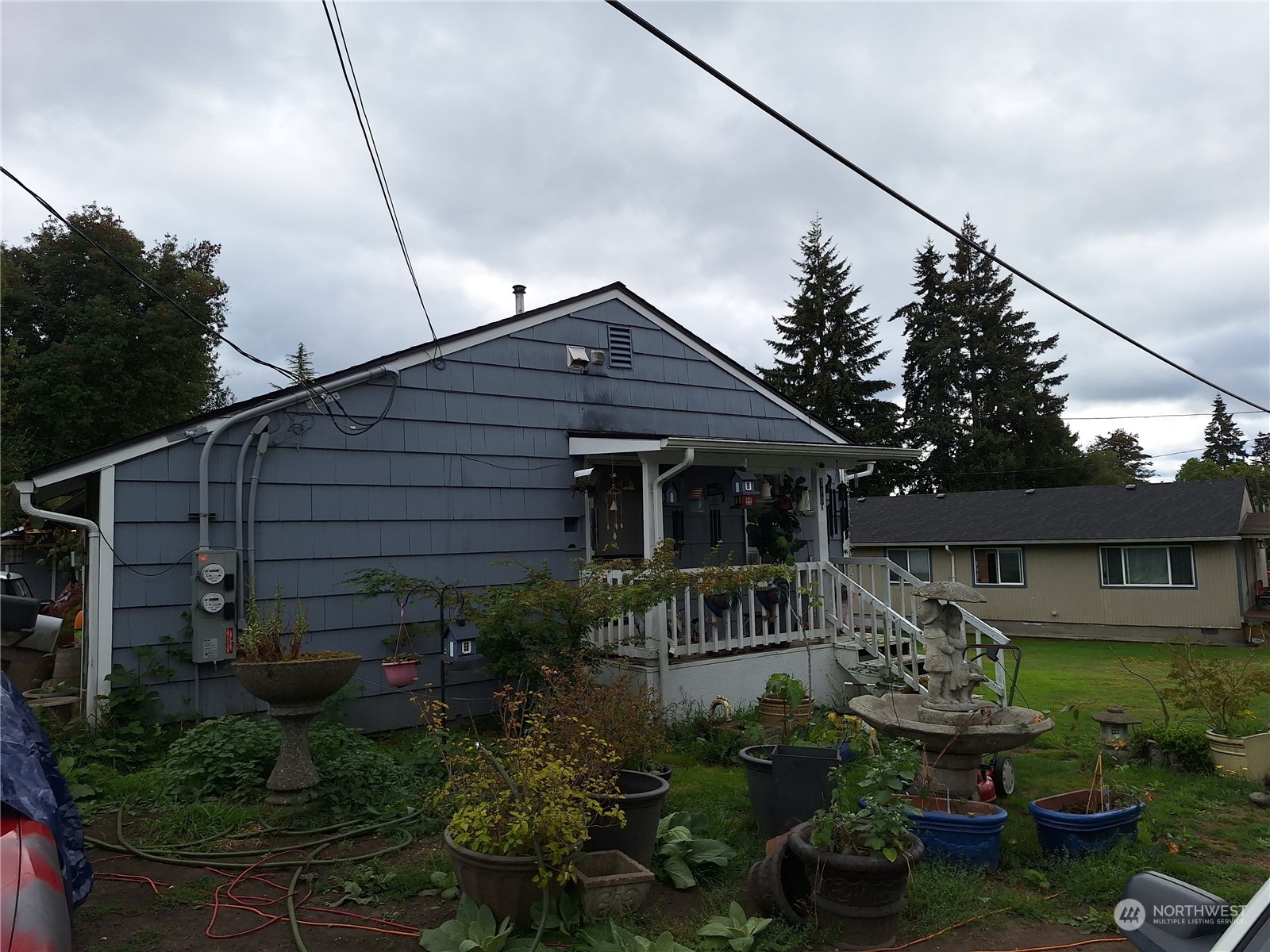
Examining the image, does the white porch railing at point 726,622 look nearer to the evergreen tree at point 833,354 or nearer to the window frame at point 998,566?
the window frame at point 998,566

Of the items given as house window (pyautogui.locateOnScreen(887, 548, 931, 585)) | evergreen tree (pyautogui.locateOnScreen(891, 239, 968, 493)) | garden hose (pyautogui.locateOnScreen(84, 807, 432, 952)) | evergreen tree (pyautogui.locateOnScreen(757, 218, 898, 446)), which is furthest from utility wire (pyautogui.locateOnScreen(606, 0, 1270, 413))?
evergreen tree (pyautogui.locateOnScreen(891, 239, 968, 493))

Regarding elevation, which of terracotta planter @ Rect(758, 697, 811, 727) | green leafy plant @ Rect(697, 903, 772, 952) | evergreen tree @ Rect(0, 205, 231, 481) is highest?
evergreen tree @ Rect(0, 205, 231, 481)

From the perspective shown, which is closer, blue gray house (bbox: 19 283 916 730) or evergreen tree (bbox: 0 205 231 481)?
blue gray house (bbox: 19 283 916 730)

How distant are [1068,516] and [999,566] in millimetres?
2086

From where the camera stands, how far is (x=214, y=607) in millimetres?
7395

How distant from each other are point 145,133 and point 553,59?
154 inches

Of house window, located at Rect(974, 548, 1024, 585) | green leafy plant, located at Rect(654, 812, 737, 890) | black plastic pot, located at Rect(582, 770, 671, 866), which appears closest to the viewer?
black plastic pot, located at Rect(582, 770, 671, 866)

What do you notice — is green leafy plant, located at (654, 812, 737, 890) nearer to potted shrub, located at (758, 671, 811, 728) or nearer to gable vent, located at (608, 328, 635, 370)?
potted shrub, located at (758, 671, 811, 728)

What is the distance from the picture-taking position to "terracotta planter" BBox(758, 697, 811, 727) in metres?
8.03

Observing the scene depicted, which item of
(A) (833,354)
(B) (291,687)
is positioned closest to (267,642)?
(B) (291,687)

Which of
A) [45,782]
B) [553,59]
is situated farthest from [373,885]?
[553,59]

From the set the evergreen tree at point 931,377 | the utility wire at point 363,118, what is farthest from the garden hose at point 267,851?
the evergreen tree at point 931,377

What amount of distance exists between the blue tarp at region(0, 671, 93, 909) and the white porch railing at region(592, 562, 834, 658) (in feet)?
16.0

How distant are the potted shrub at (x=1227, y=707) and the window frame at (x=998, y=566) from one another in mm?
14184
